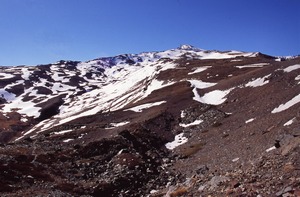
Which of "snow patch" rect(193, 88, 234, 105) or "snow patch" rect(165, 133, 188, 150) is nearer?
"snow patch" rect(165, 133, 188, 150)

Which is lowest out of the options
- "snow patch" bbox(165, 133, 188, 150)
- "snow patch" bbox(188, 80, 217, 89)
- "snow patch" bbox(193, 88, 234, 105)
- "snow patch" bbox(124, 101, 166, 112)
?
"snow patch" bbox(165, 133, 188, 150)

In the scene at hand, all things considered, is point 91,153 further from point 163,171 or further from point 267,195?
point 267,195

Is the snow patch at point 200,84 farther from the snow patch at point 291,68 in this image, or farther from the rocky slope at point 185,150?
the snow patch at point 291,68

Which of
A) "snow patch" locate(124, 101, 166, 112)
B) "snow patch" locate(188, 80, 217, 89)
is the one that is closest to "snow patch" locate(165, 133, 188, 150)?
"snow patch" locate(124, 101, 166, 112)

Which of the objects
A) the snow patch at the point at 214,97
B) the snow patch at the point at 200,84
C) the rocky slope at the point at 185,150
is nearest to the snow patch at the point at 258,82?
the rocky slope at the point at 185,150

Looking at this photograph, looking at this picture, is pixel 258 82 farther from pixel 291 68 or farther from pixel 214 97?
pixel 214 97

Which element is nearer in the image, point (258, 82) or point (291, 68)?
point (291, 68)

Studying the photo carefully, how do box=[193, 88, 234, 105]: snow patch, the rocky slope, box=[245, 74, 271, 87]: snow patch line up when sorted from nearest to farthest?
1. the rocky slope
2. box=[245, 74, 271, 87]: snow patch
3. box=[193, 88, 234, 105]: snow patch

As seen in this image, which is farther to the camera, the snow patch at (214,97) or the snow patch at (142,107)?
the snow patch at (142,107)

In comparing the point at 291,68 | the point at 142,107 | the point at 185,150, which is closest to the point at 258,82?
the point at 291,68

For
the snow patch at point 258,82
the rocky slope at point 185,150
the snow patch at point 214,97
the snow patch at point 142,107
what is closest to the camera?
the rocky slope at point 185,150

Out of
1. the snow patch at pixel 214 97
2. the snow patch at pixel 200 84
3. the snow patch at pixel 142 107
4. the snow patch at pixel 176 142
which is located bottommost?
the snow patch at pixel 176 142

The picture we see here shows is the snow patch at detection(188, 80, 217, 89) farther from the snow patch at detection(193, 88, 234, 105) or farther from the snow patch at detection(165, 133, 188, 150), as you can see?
the snow patch at detection(165, 133, 188, 150)

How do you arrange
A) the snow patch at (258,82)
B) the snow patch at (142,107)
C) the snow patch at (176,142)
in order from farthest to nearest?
the snow patch at (142,107) → the snow patch at (258,82) → the snow patch at (176,142)
